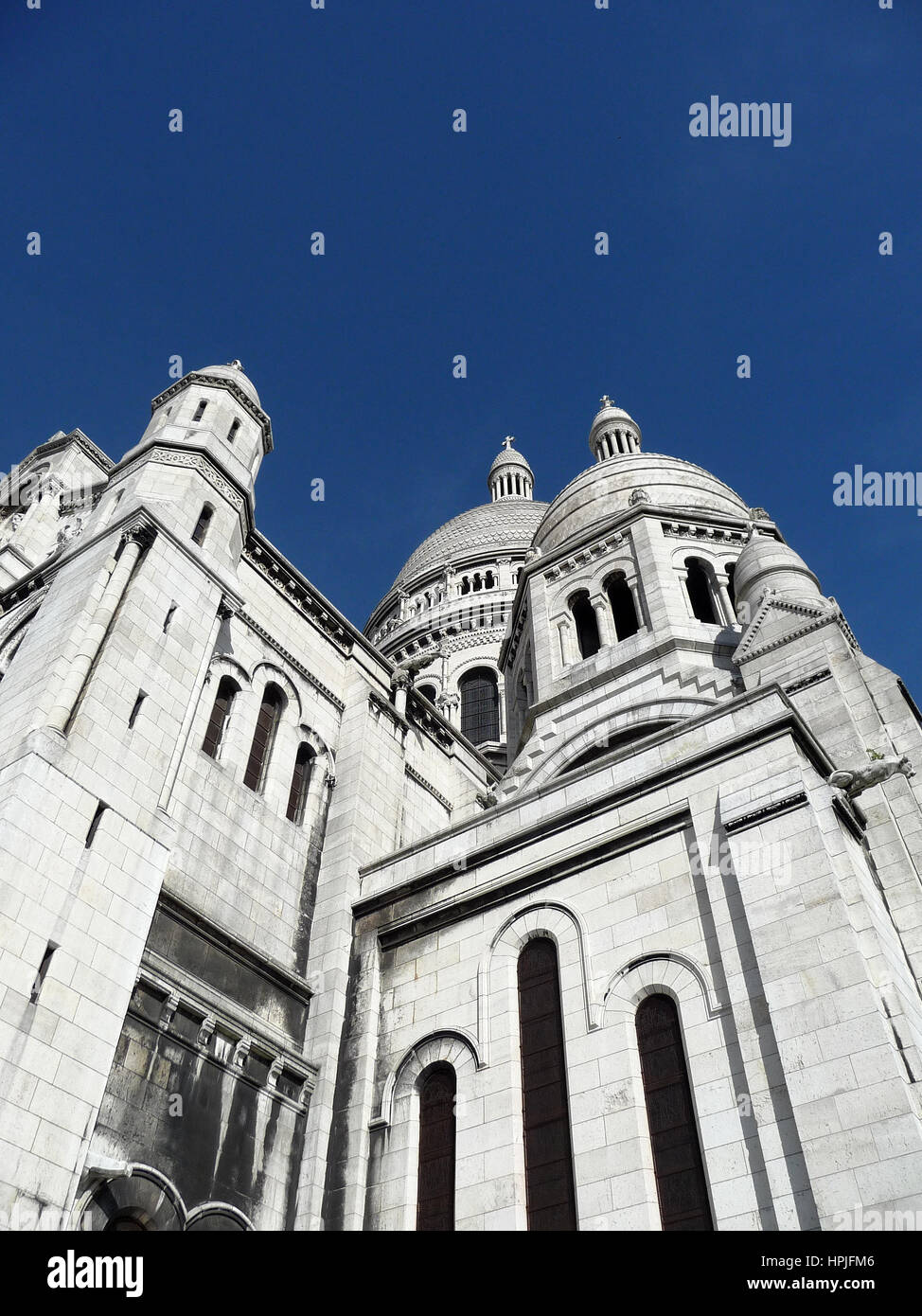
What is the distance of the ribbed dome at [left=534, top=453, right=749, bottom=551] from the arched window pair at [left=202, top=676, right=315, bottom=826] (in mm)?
15102

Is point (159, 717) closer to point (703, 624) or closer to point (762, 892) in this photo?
point (762, 892)

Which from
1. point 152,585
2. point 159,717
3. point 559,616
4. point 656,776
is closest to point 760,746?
point 656,776

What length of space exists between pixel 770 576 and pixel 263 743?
1281 cm

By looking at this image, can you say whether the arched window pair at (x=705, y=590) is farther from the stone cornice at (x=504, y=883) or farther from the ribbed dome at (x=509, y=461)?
the ribbed dome at (x=509, y=461)

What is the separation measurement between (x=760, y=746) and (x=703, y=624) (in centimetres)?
1310

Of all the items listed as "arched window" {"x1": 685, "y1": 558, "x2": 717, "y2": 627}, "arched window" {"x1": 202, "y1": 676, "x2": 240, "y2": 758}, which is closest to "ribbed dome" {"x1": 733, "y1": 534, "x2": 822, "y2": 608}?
"arched window" {"x1": 685, "y1": 558, "x2": 717, "y2": 627}

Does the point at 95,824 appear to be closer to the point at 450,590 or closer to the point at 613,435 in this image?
the point at 613,435

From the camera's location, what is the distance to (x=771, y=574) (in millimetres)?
25875

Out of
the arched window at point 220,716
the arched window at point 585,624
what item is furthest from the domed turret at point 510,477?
the arched window at point 220,716

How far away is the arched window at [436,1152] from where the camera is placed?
15406mm

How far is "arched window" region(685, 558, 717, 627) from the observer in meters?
31.0

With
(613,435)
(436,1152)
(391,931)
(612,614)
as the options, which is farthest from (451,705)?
(436,1152)

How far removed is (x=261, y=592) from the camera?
2438 cm
